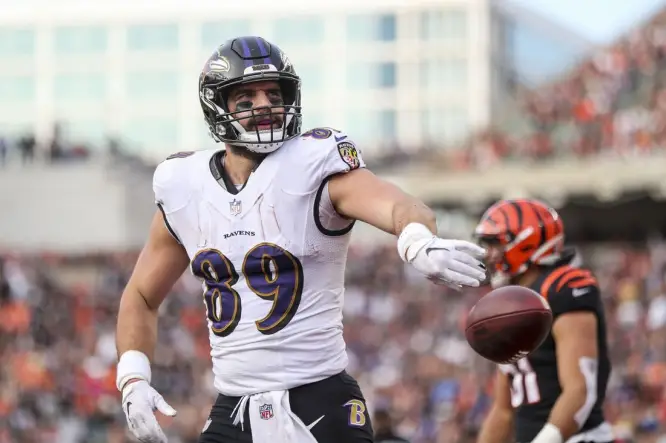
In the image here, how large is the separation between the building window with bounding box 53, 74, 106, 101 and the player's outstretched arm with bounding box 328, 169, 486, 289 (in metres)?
62.4

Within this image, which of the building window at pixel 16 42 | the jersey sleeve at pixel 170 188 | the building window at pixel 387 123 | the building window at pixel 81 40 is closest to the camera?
the jersey sleeve at pixel 170 188

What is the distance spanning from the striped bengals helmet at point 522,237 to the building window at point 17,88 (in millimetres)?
62462

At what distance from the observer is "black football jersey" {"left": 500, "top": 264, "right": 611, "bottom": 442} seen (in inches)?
221

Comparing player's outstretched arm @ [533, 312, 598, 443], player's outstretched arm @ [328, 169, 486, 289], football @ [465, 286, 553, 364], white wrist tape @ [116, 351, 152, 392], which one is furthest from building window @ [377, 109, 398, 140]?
player's outstretched arm @ [328, 169, 486, 289]

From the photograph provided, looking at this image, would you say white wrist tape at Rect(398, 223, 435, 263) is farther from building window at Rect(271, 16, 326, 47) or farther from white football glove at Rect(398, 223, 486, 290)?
building window at Rect(271, 16, 326, 47)

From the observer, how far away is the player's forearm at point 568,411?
5.42 metres

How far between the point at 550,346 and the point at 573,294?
0.26 metres

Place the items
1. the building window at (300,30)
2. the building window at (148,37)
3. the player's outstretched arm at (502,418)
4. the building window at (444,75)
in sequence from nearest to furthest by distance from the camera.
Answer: the player's outstretched arm at (502,418), the building window at (444,75), the building window at (300,30), the building window at (148,37)

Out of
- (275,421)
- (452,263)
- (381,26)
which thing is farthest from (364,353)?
(381,26)

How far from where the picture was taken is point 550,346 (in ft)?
18.7

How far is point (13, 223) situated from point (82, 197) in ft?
4.73

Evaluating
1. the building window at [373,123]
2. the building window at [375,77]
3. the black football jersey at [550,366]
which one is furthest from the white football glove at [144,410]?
the building window at [375,77]

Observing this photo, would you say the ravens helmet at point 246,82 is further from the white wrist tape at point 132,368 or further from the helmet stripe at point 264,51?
the white wrist tape at point 132,368

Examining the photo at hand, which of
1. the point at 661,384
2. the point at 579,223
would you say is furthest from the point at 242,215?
the point at 579,223
